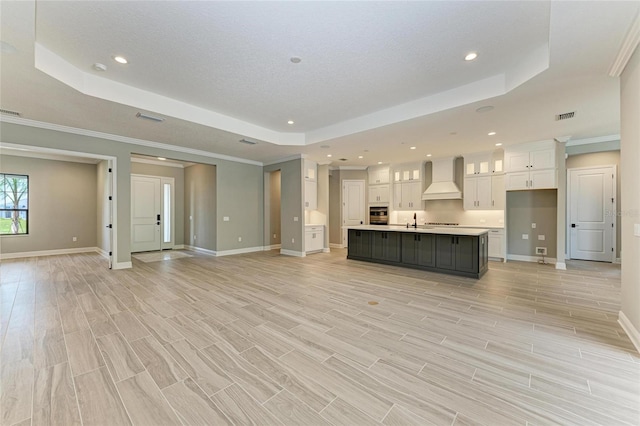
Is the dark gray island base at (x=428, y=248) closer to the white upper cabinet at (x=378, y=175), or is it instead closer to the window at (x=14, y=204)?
the white upper cabinet at (x=378, y=175)

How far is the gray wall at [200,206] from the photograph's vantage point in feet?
25.3

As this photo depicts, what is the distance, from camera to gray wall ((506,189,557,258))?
20.7ft

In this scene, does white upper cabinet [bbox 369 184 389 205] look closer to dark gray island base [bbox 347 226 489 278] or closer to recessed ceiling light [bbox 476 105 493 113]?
dark gray island base [bbox 347 226 489 278]

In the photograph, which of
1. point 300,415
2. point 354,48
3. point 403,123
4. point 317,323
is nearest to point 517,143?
point 403,123

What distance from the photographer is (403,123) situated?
4.69 metres

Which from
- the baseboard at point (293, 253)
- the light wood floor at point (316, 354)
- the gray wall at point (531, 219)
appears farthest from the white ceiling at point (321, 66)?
the baseboard at point (293, 253)

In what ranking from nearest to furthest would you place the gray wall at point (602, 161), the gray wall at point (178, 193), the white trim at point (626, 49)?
the white trim at point (626, 49)
the gray wall at point (602, 161)
the gray wall at point (178, 193)

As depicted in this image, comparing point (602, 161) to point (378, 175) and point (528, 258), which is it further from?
Result: point (378, 175)

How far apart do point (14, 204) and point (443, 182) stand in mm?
11969

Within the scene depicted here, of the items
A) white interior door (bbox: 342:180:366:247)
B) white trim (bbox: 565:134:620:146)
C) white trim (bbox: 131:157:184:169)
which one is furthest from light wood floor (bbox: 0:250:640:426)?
white interior door (bbox: 342:180:366:247)

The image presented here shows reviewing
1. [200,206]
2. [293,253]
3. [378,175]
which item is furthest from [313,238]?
[200,206]

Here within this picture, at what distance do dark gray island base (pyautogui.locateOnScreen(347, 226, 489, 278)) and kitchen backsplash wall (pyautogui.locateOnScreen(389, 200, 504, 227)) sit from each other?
1.95 metres

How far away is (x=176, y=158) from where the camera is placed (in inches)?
261

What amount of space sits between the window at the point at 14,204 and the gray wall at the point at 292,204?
6880 mm
